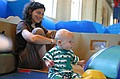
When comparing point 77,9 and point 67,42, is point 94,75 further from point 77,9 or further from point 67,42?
point 77,9

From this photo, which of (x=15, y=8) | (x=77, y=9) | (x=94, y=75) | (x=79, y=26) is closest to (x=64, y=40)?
(x=94, y=75)

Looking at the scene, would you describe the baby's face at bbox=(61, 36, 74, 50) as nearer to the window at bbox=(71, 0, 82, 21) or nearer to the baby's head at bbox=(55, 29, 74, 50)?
the baby's head at bbox=(55, 29, 74, 50)

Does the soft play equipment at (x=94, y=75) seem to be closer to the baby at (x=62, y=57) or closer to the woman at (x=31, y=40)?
the baby at (x=62, y=57)

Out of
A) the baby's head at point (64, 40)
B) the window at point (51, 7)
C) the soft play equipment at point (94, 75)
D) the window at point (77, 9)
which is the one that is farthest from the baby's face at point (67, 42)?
the window at point (77, 9)

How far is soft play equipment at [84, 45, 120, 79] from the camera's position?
1.30 metres

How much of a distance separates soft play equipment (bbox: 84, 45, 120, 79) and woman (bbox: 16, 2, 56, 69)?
0.35m

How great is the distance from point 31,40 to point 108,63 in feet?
1.89

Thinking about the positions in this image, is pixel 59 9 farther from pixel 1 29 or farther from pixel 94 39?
pixel 1 29

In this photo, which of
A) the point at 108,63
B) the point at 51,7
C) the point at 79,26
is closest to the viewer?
the point at 108,63

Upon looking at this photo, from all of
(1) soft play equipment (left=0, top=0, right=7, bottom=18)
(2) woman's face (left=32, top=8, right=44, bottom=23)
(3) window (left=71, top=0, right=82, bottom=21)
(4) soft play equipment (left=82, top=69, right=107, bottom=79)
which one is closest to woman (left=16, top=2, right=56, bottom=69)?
(2) woman's face (left=32, top=8, right=44, bottom=23)

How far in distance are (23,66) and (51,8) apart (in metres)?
1.96

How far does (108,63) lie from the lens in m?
1.37

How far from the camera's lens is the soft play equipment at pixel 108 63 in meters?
1.30

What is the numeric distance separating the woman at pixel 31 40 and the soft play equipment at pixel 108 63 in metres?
0.35
